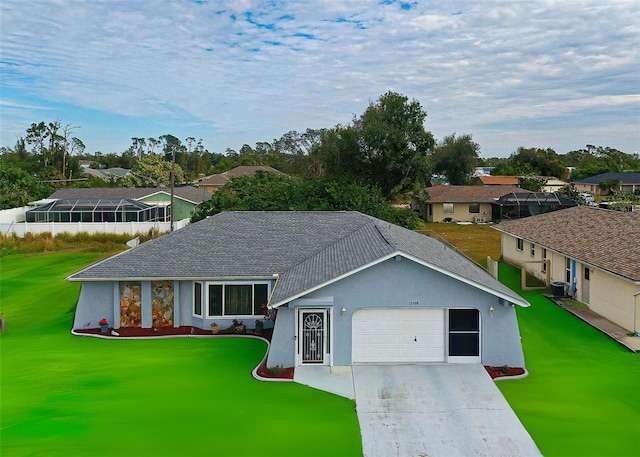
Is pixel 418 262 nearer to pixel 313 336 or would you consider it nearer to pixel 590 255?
A: pixel 313 336

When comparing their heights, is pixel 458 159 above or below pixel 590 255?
above

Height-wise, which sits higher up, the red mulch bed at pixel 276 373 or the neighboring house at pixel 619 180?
the neighboring house at pixel 619 180

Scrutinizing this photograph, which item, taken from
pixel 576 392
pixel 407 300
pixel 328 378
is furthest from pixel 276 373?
pixel 576 392

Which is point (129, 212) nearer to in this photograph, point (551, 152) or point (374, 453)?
point (374, 453)

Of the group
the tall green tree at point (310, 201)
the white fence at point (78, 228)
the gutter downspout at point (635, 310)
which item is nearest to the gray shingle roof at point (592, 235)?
the gutter downspout at point (635, 310)

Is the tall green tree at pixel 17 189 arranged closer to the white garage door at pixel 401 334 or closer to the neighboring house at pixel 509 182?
the white garage door at pixel 401 334

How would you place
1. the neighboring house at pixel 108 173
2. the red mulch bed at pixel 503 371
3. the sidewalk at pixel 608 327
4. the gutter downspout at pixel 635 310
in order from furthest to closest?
1. the neighboring house at pixel 108 173
2. the gutter downspout at pixel 635 310
3. the sidewalk at pixel 608 327
4. the red mulch bed at pixel 503 371

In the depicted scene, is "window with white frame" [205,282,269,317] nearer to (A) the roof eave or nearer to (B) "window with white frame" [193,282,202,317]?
(B) "window with white frame" [193,282,202,317]
